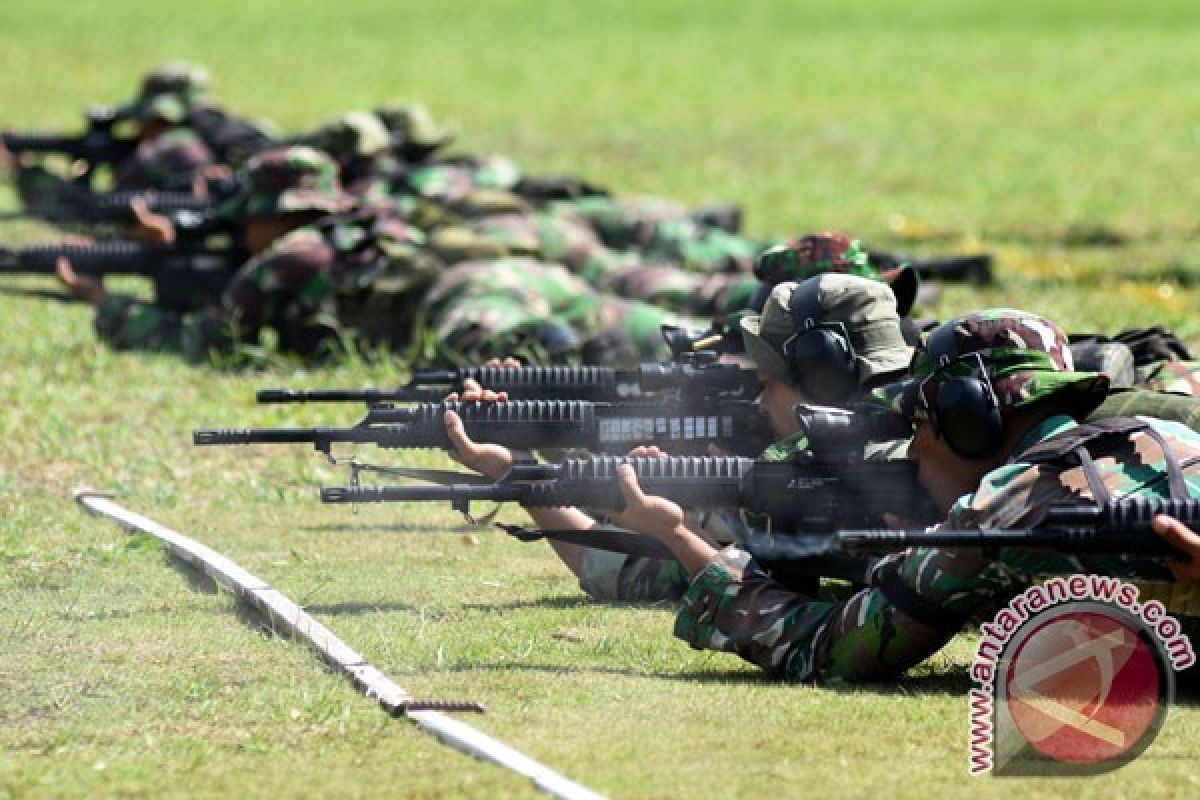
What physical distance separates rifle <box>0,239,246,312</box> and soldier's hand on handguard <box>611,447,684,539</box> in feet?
27.9

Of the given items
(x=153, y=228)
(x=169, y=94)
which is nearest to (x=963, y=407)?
(x=153, y=228)

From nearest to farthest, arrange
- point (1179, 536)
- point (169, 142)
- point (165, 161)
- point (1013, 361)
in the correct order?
point (1179, 536) < point (1013, 361) < point (165, 161) < point (169, 142)

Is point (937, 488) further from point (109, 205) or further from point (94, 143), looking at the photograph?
point (94, 143)

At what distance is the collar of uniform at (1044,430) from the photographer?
6875 millimetres

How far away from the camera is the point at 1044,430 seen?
6891 millimetres

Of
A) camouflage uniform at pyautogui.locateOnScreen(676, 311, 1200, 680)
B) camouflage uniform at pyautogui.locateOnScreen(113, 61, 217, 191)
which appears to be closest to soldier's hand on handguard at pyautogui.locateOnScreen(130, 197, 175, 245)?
camouflage uniform at pyautogui.locateOnScreen(113, 61, 217, 191)

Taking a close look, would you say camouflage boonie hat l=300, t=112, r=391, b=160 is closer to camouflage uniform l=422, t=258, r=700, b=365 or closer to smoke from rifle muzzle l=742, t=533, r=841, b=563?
camouflage uniform l=422, t=258, r=700, b=365

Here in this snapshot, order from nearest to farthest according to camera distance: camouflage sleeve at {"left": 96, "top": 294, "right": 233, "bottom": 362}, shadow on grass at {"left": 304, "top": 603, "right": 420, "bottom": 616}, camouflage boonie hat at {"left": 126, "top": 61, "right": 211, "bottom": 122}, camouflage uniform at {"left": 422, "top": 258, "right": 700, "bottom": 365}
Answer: shadow on grass at {"left": 304, "top": 603, "right": 420, "bottom": 616}
camouflage uniform at {"left": 422, "top": 258, "right": 700, "bottom": 365}
camouflage sleeve at {"left": 96, "top": 294, "right": 233, "bottom": 362}
camouflage boonie hat at {"left": 126, "top": 61, "right": 211, "bottom": 122}

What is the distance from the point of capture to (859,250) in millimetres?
10195

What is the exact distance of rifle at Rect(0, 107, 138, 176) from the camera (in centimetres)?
2186

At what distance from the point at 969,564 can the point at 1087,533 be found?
0.65 meters

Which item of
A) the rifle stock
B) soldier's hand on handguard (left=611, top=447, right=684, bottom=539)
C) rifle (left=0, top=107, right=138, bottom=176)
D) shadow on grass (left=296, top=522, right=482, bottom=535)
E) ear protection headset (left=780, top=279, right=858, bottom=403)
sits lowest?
rifle (left=0, top=107, right=138, bottom=176)

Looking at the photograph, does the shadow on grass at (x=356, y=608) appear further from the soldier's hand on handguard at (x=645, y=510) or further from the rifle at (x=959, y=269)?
the rifle at (x=959, y=269)

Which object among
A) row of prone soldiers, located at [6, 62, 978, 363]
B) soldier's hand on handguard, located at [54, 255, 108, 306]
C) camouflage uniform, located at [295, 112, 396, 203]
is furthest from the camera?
camouflage uniform, located at [295, 112, 396, 203]
